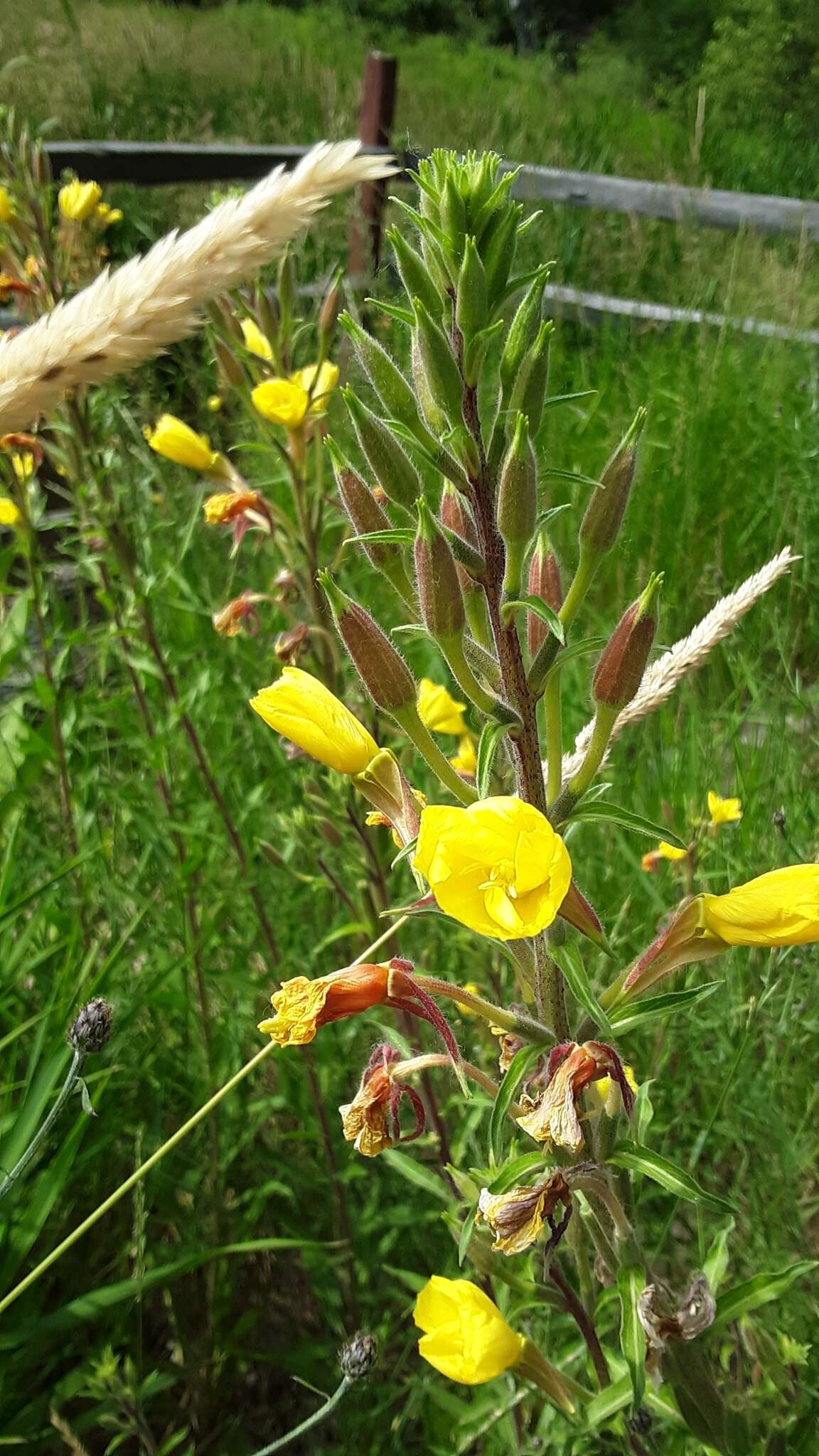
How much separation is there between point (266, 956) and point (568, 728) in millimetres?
1051

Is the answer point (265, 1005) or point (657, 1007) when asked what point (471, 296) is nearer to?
point (657, 1007)

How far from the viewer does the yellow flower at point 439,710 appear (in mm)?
1645

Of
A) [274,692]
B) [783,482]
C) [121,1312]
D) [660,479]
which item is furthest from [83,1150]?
[783,482]

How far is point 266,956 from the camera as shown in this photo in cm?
221

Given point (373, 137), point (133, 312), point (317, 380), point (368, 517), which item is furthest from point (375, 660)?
point (373, 137)

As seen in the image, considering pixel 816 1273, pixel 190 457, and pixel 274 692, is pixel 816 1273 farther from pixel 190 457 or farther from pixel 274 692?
pixel 190 457

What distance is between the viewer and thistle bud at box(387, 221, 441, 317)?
0.89 meters

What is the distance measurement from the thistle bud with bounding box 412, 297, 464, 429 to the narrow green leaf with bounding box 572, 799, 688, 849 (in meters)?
0.38

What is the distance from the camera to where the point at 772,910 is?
90 cm

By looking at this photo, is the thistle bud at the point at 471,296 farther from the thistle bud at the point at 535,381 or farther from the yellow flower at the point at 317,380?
the yellow flower at the point at 317,380

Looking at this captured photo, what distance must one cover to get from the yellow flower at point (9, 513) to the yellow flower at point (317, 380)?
31.0 inches

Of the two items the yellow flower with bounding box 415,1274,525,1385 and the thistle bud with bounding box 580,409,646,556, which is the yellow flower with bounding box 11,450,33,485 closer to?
the thistle bud with bounding box 580,409,646,556

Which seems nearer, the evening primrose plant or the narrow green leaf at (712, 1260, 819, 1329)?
the evening primrose plant

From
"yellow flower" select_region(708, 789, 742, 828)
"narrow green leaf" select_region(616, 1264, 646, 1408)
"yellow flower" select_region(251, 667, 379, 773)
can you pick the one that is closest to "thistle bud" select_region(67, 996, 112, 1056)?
"yellow flower" select_region(251, 667, 379, 773)
